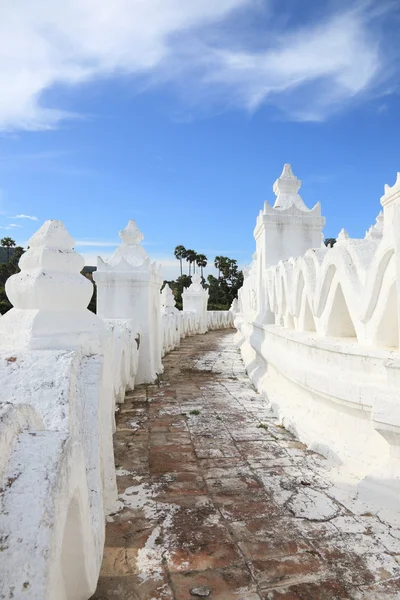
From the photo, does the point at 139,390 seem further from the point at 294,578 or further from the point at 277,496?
the point at 294,578

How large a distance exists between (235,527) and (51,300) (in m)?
1.93

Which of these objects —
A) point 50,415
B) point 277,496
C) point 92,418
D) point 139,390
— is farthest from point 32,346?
point 139,390

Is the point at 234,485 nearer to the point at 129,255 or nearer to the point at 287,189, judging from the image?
the point at 129,255

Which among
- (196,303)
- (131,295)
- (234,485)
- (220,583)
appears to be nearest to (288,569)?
(220,583)

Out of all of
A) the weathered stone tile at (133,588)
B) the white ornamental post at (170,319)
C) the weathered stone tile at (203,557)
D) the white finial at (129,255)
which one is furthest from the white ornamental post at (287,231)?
the weathered stone tile at (133,588)

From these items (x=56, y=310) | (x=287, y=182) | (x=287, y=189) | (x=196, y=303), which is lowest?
(x=56, y=310)

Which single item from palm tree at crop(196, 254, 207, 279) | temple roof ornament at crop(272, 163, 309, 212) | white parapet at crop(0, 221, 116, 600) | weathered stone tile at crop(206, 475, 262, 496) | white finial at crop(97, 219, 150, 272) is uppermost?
palm tree at crop(196, 254, 207, 279)

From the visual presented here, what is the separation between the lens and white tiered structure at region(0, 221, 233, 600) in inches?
48.6

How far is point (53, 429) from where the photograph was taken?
194 centimetres

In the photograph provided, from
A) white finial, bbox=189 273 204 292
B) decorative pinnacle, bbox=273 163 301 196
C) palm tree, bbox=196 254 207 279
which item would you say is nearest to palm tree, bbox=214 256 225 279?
palm tree, bbox=196 254 207 279

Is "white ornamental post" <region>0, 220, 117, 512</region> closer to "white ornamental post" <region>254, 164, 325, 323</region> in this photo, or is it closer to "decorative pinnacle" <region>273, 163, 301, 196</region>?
"white ornamental post" <region>254, 164, 325, 323</region>

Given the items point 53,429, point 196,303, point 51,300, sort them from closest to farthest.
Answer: point 53,429, point 51,300, point 196,303

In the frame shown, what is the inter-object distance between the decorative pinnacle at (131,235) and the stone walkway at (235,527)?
4274 millimetres

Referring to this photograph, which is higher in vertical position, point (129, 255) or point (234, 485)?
point (129, 255)
